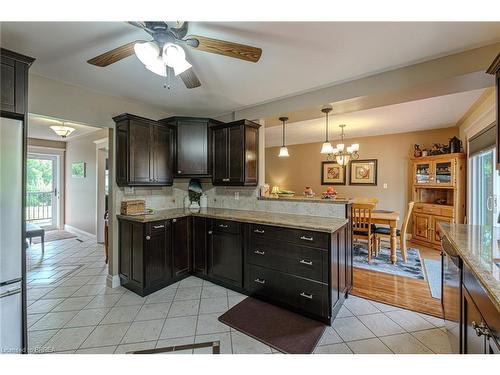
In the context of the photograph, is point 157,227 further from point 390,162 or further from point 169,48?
point 390,162

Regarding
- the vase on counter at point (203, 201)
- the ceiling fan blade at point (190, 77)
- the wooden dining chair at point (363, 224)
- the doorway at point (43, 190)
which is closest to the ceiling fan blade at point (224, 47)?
the ceiling fan blade at point (190, 77)

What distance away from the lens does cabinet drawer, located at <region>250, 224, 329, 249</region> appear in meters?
2.11

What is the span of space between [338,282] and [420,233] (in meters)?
3.71

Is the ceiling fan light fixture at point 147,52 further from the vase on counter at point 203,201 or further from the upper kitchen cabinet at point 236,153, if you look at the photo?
the vase on counter at point 203,201

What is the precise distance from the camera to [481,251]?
137 cm

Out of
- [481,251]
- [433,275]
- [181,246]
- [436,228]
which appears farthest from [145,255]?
[436,228]

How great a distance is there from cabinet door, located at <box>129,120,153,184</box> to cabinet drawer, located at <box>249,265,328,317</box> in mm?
1805

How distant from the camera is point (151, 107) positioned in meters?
3.37

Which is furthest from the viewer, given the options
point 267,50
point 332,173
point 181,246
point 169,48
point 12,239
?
point 332,173

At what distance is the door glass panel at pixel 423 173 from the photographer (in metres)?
4.65

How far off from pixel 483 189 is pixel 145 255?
5201 millimetres

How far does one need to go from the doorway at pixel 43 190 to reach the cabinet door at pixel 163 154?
512 cm
